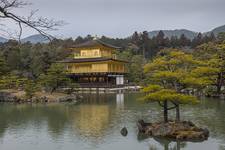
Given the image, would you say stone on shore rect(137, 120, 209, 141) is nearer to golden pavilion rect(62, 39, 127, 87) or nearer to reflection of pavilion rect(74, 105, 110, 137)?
reflection of pavilion rect(74, 105, 110, 137)

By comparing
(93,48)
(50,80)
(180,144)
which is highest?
(93,48)

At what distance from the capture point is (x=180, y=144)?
39.3 feet

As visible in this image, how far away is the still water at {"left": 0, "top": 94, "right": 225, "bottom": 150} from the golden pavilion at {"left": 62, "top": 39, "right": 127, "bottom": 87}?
839 inches

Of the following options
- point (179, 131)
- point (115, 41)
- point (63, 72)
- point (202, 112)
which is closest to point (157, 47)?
point (115, 41)

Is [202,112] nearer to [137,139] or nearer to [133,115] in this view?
[133,115]

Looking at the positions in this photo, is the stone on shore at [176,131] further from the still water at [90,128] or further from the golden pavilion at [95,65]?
the golden pavilion at [95,65]

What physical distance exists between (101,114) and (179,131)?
23.8 ft

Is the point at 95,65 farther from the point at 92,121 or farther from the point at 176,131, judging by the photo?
the point at 176,131

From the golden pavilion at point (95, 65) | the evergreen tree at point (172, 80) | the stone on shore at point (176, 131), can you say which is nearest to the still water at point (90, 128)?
the stone on shore at point (176, 131)

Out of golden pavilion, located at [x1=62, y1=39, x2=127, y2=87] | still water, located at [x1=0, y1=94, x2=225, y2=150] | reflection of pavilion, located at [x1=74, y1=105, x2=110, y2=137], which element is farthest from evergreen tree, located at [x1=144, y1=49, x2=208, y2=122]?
golden pavilion, located at [x1=62, y1=39, x2=127, y2=87]

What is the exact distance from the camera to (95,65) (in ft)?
145

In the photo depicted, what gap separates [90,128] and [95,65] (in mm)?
29248

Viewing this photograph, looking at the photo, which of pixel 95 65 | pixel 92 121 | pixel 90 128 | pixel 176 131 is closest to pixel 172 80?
pixel 176 131

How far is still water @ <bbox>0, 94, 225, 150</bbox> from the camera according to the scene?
11.8 meters
